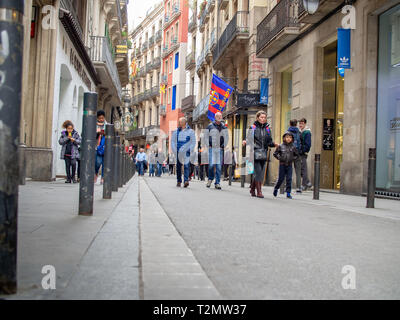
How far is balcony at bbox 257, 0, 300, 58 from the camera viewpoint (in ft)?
55.8

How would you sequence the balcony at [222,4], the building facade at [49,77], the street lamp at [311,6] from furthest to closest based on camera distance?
the balcony at [222,4]
the street lamp at [311,6]
the building facade at [49,77]

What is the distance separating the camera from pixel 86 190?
5125mm

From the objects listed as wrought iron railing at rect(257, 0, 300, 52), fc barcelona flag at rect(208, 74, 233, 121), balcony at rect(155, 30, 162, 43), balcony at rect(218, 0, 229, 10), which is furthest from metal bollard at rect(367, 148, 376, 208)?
balcony at rect(155, 30, 162, 43)

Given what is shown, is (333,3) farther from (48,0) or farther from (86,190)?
(86,190)

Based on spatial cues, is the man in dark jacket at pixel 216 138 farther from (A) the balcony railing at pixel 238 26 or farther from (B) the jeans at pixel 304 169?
(A) the balcony railing at pixel 238 26

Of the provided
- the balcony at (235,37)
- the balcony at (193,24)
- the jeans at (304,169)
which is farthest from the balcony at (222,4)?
the jeans at (304,169)

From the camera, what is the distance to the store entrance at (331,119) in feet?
51.0

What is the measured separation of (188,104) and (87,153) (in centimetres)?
3992

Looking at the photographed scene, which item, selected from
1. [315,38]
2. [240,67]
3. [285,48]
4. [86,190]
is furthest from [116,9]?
[86,190]

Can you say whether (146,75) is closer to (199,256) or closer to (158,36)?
(158,36)

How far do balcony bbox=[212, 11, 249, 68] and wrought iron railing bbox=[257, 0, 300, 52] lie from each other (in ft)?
12.5

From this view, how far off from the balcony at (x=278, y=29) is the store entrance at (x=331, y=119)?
1733mm

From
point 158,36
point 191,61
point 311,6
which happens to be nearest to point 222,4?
point 191,61

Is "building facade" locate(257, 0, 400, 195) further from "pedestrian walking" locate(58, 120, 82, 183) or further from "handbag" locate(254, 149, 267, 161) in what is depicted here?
"pedestrian walking" locate(58, 120, 82, 183)
